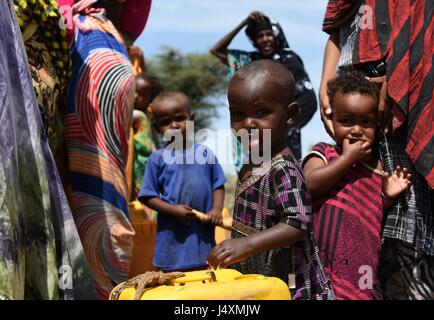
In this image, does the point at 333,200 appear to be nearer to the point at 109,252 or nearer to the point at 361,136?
the point at 361,136

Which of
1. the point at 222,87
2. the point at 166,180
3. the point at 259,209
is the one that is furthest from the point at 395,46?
the point at 222,87

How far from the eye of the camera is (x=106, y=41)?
3693 millimetres

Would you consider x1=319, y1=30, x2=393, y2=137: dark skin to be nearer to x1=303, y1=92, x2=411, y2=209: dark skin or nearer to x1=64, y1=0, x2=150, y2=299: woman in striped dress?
x1=303, y1=92, x2=411, y2=209: dark skin

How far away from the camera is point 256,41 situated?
6.51 meters

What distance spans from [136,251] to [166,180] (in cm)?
56

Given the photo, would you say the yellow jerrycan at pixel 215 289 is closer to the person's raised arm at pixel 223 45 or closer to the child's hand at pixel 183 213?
the child's hand at pixel 183 213

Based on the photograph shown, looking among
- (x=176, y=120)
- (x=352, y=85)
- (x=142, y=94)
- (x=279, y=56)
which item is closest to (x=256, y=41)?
(x=279, y=56)

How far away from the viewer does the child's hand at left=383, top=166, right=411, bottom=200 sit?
313 cm

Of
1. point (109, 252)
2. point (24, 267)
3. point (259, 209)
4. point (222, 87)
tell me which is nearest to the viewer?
point (24, 267)

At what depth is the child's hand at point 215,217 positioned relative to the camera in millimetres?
4594

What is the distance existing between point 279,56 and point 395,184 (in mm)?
3413

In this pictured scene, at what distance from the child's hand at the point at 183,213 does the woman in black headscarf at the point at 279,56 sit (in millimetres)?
1754

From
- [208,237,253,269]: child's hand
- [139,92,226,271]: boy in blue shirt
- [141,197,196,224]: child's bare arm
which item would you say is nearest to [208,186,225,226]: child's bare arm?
[139,92,226,271]: boy in blue shirt

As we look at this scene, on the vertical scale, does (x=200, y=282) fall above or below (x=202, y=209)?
above
